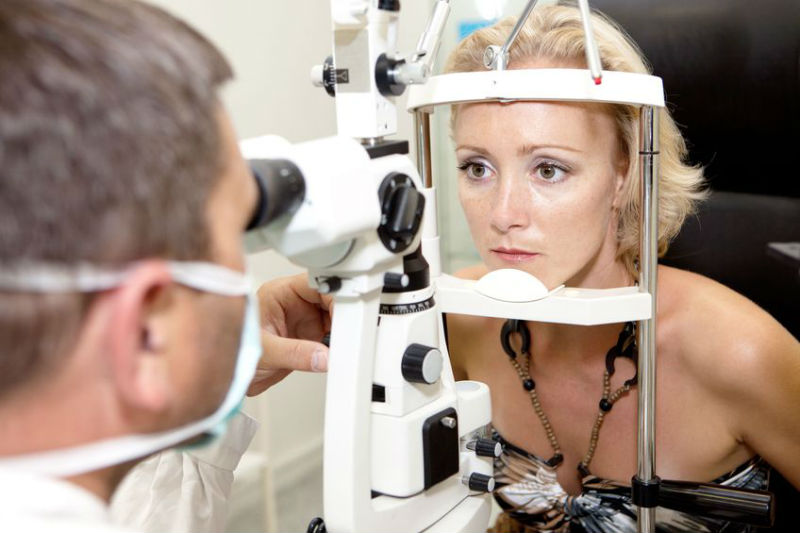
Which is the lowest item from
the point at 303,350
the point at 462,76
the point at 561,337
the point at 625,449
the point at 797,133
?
the point at 625,449

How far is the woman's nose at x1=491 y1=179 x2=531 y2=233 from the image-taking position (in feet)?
3.70

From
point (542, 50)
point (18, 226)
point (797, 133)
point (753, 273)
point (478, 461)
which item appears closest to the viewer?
point (18, 226)

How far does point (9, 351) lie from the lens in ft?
1.56

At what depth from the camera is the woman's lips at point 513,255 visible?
1.15m

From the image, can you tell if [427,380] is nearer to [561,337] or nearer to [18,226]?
[18,226]

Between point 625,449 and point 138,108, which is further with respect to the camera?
point 625,449

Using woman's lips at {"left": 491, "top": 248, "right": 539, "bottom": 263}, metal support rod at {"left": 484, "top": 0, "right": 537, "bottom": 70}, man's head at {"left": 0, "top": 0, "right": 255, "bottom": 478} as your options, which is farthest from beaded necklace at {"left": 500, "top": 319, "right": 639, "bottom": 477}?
man's head at {"left": 0, "top": 0, "right": 255, "bottom": 478}

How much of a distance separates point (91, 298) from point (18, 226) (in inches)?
2.5

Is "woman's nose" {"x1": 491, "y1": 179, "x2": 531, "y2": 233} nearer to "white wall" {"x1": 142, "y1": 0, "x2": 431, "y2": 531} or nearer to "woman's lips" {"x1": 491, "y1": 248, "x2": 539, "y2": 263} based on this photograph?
"woman's lips" {"x1": 491, "y1": 248, "x2": 539, "y2": 263}

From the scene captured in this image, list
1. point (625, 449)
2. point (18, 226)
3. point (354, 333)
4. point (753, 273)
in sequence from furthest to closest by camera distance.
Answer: point (753, 273)
point (625, 449)
point (354, 333)
point (18, 226)

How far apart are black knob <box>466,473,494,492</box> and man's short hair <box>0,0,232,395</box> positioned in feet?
1.71

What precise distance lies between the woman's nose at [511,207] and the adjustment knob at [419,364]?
Answer: 0.36m

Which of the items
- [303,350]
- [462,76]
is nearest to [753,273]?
[462,76]

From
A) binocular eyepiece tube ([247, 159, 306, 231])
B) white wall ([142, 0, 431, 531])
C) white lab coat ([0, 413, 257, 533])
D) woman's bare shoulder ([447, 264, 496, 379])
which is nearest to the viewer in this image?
binocular eyepiece tube ([247, 159, 306, 231])
